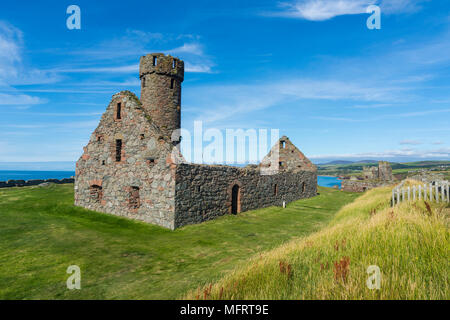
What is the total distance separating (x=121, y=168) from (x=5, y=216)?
5672 millimetres

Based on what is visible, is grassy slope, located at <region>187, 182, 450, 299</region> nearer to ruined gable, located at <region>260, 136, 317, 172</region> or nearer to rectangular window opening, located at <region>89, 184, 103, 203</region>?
rectangular window opening, located at <region>89, 184, 103, 203</region>

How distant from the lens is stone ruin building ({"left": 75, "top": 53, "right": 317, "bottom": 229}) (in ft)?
37.7

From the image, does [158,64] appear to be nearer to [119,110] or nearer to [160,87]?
[160,87]

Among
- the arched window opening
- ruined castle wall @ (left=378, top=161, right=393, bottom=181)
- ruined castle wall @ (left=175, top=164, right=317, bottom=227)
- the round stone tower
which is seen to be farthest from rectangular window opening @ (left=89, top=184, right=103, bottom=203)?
ruined castle wall @ (left=378, top=161, right=393, bottom=181)

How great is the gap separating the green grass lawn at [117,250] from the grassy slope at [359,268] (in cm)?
155

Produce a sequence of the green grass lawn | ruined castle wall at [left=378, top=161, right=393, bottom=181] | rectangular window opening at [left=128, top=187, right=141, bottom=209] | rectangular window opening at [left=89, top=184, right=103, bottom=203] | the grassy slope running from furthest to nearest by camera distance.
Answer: ruined castle wall at [left=378, top=161, right=393, bottom=181] → rectangular window opening at [left=89, top=184, right=103, bottom=203] → rectangular window opening at [left=128, top=187, right=141, bottom=209] → the green grass lawn → the grassy slope

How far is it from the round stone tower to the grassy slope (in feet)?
40.8

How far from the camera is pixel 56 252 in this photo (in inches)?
309

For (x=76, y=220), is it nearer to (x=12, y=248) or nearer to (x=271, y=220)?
(x=12, y=248)

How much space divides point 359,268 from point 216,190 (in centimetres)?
918

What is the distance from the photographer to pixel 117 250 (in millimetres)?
8188

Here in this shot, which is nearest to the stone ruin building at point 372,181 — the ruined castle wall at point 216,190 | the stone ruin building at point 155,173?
the ruined castle wall at point 216,190

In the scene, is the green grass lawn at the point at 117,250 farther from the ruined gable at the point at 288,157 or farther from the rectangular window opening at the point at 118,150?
the ruined gable at the point at 288,157

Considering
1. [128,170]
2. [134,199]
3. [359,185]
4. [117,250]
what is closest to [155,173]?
[128,170]
